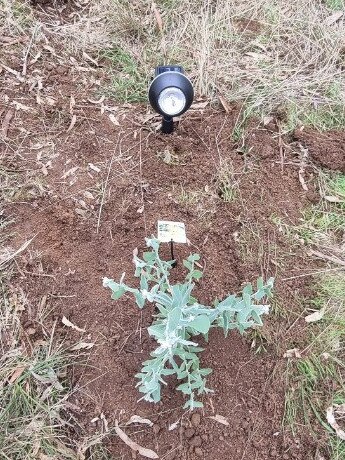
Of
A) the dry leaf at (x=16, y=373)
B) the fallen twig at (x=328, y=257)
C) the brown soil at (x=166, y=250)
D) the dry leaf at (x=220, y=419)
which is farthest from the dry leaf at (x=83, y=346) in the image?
the fallen twig at (x=328, y=257)

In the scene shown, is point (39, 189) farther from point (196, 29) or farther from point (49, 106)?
point (196, 29)

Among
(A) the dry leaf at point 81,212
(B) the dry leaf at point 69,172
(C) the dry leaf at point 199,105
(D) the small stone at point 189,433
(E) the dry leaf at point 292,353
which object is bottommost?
(D) the small stone at point 189,433

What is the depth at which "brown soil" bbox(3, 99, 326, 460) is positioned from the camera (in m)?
1.73

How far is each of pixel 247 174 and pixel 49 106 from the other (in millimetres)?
1040

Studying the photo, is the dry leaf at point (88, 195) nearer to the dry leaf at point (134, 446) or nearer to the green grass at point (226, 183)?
the green grass at point (226, 183)

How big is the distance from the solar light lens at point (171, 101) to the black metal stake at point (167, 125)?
117mm

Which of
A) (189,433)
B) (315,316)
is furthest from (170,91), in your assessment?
(189,433)

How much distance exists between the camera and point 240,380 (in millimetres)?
1798

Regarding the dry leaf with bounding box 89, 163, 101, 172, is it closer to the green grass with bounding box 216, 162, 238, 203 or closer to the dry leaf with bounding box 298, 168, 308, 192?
the green grass with bounding box 216, 162, 238, 203

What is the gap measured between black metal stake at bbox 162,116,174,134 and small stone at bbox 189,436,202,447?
1.31 metres

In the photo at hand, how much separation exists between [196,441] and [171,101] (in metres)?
1.31

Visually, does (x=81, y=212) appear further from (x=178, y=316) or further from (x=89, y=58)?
(x=89, y=58)

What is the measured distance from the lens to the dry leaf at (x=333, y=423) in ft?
5.80

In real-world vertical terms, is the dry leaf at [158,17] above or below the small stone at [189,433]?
above
